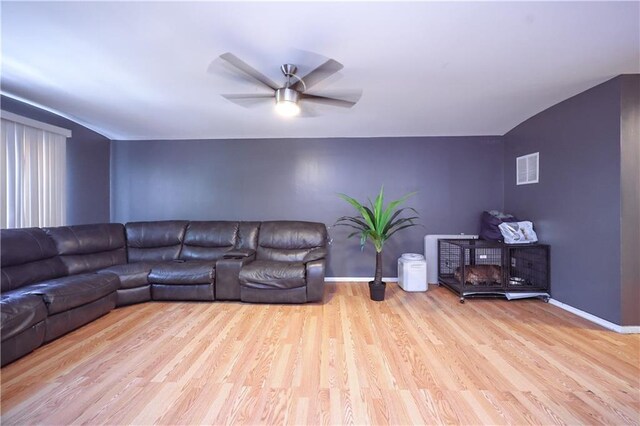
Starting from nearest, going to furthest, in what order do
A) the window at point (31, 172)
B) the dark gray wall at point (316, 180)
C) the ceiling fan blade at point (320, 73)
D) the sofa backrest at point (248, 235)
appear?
the ceiling fan blade at point (320, 73)
the window at point (31, 172)
the sofa backrest at point (248, 235)
the dark gray wall at point (316, 180)

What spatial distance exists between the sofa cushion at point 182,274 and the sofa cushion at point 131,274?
70 mm

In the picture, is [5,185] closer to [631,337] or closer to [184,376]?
[184,376]

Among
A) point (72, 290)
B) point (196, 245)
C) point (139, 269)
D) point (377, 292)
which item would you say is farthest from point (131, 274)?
point (377, 292)

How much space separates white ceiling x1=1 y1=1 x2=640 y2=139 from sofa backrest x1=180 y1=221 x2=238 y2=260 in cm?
162

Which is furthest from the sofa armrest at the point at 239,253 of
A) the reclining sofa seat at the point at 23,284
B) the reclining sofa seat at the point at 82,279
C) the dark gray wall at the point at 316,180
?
the reclining sofa seat at the point at 23,284

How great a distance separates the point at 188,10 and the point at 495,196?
4.41m

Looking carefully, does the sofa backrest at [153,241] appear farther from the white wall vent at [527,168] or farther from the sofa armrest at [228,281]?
the white wall vent at [527,168]

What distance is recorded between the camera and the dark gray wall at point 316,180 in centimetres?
388

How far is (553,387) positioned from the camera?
5.09 feet

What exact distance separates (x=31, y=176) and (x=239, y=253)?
261 centimetres

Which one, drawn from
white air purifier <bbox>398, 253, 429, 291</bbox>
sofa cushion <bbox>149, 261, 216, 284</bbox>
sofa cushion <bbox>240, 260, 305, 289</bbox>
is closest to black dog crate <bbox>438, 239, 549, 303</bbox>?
white air purifier <bbox>398, 253, 429, 291</bbox>

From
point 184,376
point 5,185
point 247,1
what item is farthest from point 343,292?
point 5,185

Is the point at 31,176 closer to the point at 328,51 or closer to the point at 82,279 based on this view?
the point at 82,279

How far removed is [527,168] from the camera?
333 centimetres
